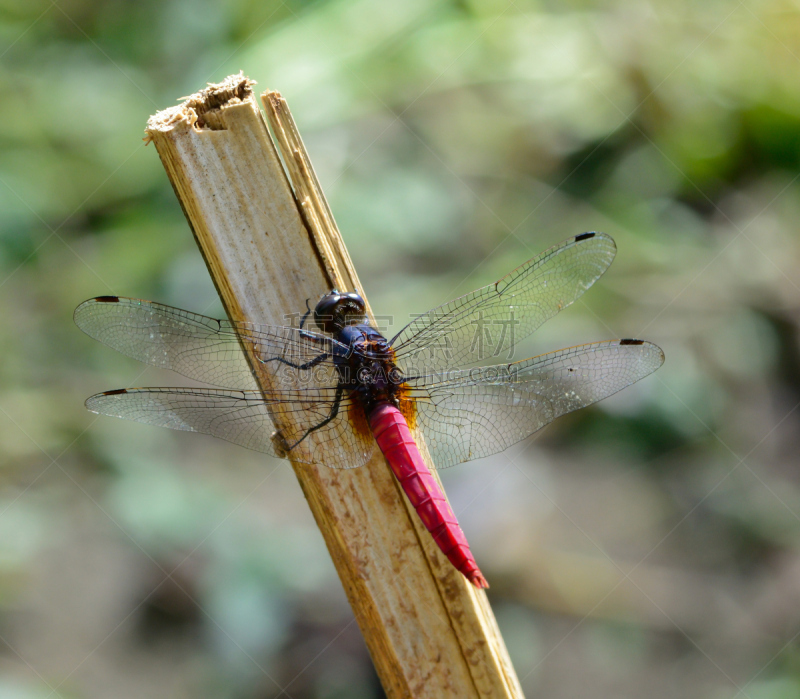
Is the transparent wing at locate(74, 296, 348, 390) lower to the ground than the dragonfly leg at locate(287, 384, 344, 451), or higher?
higher

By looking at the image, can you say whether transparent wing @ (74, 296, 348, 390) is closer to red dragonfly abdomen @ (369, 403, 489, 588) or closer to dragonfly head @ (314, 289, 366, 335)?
dragonfly head @ (314, 289, 366, 335)

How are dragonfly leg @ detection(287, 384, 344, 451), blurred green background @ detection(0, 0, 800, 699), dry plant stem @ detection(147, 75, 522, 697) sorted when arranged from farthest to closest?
blurred green background @ detection(0, 0, 800, 699) < dragonfly leg @ detection(287, 384, 344, 451) < dry plant stem @ detection(147, 75, 522, 697)

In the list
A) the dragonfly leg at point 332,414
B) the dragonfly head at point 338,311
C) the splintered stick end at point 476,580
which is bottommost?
the splintered stick end at point 476,580

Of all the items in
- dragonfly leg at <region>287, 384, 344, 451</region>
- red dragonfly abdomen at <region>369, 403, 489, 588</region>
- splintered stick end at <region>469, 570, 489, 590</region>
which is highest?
dragonfly leg at <region>287, 384, 344, 451</region>

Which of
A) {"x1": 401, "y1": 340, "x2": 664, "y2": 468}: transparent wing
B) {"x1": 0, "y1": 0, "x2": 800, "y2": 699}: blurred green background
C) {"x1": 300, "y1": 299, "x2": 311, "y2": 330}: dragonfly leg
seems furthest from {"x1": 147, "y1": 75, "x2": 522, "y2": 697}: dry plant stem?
{"x1": 0, "y1": 0, "x2": 800, "y2": 699}: blurred green background

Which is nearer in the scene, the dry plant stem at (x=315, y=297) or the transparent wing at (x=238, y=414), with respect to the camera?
the dry plant stem at (x=315, y=297)

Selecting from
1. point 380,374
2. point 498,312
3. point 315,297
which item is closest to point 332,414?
point 380,374

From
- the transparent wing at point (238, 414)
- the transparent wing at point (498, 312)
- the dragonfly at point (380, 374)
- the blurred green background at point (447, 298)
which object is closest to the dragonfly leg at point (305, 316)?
the dragonfly at point (380, 374)

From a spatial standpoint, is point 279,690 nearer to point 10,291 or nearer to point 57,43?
point 10,291

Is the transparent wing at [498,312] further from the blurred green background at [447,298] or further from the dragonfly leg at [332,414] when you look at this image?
the blurred green background at [447,298]
